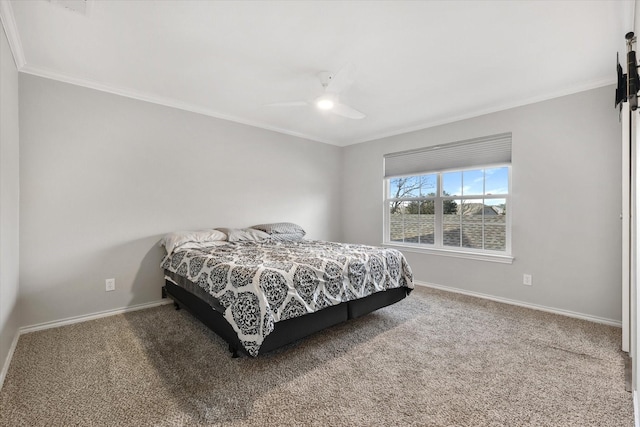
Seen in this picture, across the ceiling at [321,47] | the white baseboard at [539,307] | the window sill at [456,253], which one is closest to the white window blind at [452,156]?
the ceiling at [321,47]

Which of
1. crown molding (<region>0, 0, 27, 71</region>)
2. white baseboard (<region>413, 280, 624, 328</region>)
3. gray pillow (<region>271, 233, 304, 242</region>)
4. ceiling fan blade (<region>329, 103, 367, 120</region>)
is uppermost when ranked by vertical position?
crown molding (<region>0, 0, 27, 71</region>)

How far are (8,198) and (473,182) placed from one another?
4.67 m

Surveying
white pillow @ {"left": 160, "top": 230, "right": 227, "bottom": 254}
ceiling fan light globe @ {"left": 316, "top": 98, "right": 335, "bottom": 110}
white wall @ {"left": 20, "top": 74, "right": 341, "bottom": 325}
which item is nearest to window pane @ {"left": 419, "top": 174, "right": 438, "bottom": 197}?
ceiling fan light globe @ {"left": 316, "top": 98, "right": 335, "bottom": 110}


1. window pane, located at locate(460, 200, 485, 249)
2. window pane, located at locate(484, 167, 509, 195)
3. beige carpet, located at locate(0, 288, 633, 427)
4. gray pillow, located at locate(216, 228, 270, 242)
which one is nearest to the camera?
beige carpet, located at locate(0, 288, 633, 427)

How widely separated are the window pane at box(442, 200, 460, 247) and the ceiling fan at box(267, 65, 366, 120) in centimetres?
204

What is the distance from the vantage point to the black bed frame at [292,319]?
6.44 feet

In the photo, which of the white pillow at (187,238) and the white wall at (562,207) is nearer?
the white wall at (562,207)

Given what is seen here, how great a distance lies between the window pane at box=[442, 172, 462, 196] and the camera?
389 cm

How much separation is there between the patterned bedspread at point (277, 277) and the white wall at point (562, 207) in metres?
1.46

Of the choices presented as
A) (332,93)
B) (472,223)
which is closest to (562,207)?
(472,223)

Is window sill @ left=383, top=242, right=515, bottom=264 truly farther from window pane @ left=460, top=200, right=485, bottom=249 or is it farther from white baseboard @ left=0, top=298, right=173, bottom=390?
white baseboard @ left=0, top=298, right=173, bottom=390

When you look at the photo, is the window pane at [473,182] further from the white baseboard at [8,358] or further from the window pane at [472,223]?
the white baseboard at [8,358]

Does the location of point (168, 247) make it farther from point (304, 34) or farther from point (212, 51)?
point (304, 34)

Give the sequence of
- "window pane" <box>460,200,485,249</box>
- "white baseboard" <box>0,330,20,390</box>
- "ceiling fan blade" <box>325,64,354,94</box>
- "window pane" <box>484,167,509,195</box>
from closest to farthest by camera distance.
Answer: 1. "white baseboard" <box>0,330,20,390</box>
2. "ceiling fan blade" <box>325,64,354,94</box>
3. "window pane" <box>484,167,509,195</box>
4. "window pane" <box>460,200,485,249</box>
